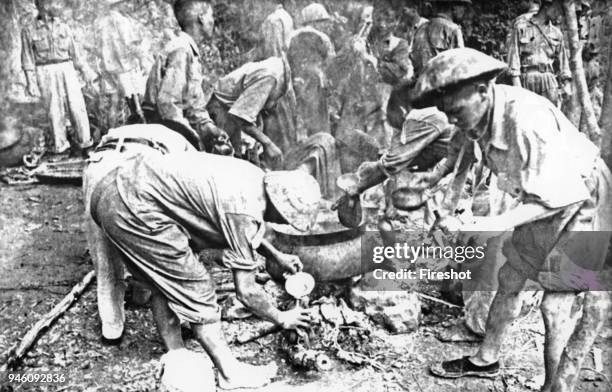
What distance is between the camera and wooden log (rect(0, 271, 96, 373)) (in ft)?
10.9

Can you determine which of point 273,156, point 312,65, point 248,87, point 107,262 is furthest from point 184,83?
point 107,262

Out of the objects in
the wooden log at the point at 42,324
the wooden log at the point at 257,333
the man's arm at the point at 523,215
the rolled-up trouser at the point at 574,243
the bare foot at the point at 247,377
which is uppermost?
the man's arm at the point at 523,215

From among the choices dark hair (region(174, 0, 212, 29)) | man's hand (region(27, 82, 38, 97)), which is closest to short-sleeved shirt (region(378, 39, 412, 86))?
dark hair (region(174, 0, 212, 29))

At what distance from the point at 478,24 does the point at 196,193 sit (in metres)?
2.36

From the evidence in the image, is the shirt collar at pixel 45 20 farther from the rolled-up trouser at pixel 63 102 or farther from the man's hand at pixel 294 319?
the man's hand at pixel 294 319

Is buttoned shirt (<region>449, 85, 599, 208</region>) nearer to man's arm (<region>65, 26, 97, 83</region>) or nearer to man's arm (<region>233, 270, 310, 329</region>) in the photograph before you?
man's arm (<region>233, 270, 310, 329</region>)

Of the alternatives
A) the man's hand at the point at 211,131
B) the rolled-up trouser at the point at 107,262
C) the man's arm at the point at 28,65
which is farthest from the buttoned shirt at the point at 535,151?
the man's arm at the point at 28,65

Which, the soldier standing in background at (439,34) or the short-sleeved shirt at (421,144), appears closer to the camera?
the short-sleeved shirt at (421,144)

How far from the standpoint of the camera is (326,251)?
366cm

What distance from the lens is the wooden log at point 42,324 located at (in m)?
3.32

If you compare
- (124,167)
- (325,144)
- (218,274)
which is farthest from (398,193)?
(124,167)

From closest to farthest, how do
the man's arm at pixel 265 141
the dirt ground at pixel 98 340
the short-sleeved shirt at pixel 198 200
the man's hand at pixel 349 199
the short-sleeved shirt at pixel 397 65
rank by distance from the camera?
the short-sleeved shirt at pixel 198 200
the dirt ground at pixel 98 340
the man's hand at pixel 349 199
the man's arm at pixel 265 141
the short-sleeved shirt at pixel 397 65

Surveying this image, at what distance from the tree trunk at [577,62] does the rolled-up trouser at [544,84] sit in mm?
134

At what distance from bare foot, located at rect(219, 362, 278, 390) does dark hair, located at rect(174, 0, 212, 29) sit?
2.31m
